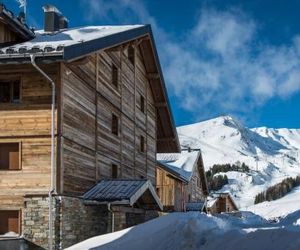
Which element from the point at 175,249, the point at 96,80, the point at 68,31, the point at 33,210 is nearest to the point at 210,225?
the point at 175,249

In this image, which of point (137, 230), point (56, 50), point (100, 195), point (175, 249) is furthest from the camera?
point (100, 195)

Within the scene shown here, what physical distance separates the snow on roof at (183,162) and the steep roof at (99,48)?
1114 centimetres

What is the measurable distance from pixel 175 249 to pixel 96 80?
10.5 m

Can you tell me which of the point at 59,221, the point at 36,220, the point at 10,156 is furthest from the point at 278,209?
the point at 36,220

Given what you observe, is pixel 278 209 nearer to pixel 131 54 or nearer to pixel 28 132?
pixel 131 54

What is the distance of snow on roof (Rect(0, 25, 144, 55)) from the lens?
17047mm

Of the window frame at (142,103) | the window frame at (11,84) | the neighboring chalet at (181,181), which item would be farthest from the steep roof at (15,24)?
the neighboring chalet at (181,181)

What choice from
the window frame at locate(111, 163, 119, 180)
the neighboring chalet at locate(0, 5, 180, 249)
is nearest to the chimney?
the neighboring chalet at locate(0, 5, 180, 249)

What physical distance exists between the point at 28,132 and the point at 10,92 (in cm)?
152

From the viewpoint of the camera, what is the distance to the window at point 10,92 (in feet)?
60.8

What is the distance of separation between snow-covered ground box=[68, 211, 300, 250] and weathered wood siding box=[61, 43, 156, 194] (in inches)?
161

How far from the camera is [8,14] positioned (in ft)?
61.5

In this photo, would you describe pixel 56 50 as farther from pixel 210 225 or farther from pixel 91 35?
pixel 210 225

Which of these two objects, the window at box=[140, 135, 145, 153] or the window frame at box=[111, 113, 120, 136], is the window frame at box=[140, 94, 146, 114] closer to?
the window at box=[140, 135, 145, 153]
